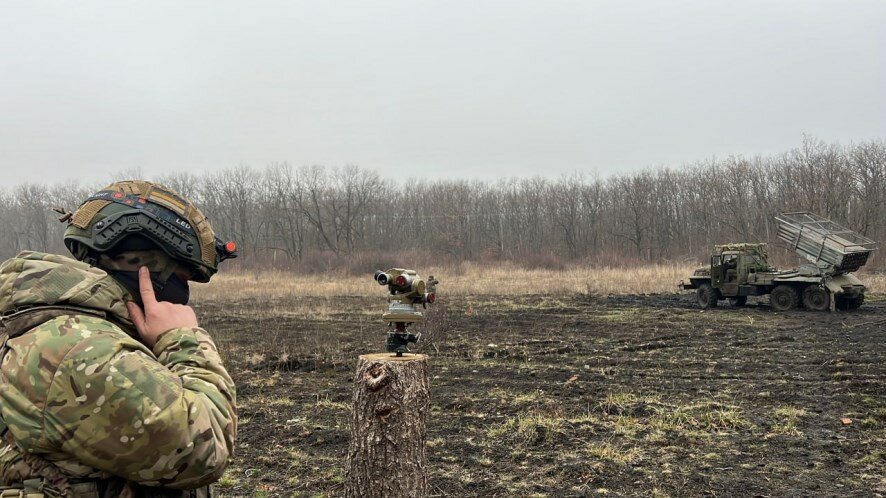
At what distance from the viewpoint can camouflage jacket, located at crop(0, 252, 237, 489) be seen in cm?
152

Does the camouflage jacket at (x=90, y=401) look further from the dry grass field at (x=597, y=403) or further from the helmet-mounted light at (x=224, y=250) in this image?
the dry grass field at (x=597, y=403)

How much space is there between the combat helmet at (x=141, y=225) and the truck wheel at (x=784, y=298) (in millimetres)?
18778

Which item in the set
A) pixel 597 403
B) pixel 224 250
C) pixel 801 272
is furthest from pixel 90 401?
pixel 801 272

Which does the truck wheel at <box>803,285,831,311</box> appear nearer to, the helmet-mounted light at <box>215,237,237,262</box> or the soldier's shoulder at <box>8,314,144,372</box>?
the helmet-mounted light at <box>215,237,237,262</box>

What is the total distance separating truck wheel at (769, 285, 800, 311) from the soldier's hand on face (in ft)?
62.2

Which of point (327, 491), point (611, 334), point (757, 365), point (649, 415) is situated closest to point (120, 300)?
point (327, 491)

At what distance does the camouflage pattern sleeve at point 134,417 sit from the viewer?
152 centimetres

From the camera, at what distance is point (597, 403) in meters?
7.45

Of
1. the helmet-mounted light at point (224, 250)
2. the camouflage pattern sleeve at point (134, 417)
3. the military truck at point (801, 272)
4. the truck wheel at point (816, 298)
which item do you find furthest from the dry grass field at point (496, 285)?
the camouflage pattern sleeve at point (134, 417)

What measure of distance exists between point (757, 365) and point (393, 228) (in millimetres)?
45562

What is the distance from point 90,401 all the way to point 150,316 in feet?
1.03

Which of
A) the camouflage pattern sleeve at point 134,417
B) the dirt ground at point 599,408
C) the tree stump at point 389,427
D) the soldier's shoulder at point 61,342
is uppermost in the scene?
the soldier's shoulder at point 61,342

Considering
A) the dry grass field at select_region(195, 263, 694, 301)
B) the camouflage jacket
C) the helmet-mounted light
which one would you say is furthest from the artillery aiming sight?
the dry grass field at select_region(195, 263, 694, 301)

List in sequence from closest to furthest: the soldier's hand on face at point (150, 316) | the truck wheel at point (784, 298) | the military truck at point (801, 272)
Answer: the soldier's hand on face at point (150, 316) → the military truck at point (801, 272) → the truck wheel at point (784, 298)
